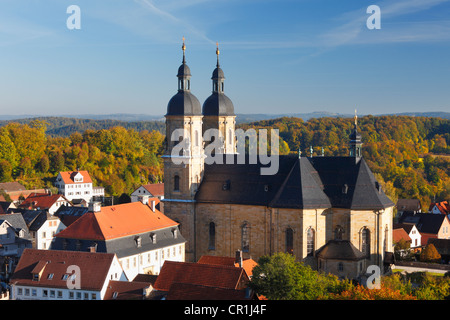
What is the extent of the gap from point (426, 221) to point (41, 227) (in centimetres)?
4590

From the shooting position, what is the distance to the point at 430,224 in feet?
245

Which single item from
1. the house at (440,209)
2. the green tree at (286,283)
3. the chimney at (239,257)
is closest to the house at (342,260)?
the chimney at (239,257)

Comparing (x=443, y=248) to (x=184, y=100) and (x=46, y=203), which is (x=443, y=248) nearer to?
(x=184, y=100)

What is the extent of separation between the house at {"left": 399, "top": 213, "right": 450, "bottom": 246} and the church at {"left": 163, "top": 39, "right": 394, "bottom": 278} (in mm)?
25014

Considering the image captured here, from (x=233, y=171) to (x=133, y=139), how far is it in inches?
3274

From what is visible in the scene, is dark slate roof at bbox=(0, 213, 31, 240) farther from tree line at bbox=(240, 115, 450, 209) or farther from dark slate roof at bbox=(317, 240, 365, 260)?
tree line at bbox=(240, 115, 450, 209)

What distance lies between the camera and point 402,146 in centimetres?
13000

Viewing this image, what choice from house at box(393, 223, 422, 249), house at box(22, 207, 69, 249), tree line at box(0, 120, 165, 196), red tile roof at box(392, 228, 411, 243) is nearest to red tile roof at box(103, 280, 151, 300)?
house at box(22, 207, 69, 249)

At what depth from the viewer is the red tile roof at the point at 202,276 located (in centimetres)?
3781

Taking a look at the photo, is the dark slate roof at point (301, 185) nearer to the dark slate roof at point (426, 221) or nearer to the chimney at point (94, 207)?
the chimney at point (94, 207)

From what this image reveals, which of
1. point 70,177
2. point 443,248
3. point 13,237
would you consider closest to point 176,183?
point 13,237

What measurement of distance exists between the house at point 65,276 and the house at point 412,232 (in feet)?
130

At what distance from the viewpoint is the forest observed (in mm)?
109188

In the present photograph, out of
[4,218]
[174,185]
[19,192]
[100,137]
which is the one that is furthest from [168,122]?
[100,137]
